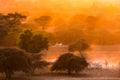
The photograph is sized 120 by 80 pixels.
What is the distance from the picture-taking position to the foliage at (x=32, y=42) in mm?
54938

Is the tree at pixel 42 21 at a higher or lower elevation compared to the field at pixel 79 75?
higher

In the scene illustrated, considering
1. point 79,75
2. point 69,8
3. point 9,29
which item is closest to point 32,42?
point 79,75

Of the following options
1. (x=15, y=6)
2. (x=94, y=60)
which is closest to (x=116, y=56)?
(x=94, y=60)

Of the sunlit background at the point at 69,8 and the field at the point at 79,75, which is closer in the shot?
the field at the point at 79,75

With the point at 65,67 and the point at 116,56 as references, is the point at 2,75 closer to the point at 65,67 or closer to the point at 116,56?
the point at 65,67

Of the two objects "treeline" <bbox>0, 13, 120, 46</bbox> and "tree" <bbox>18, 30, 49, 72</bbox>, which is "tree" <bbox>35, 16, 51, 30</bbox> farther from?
"tree" <bbox>18, 30, 49, 72</bbox>

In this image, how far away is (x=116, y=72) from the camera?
48.9 meters

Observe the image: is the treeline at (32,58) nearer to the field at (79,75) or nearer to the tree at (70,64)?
the tree at (70,64)

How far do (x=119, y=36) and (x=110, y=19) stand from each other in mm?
13367

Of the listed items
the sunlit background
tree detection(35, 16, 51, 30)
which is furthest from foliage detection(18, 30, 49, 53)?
the sunlit background

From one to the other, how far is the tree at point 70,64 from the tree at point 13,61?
5067 mm

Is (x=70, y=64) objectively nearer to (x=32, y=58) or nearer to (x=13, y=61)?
(x=32, y=58)

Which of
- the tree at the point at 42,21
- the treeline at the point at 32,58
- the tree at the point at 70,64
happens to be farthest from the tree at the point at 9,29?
the tree at the point at 70,64

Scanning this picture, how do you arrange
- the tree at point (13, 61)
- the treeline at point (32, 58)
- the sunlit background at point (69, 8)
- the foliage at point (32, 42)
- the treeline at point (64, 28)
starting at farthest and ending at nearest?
the sunlit background at point (69, 8), the treeline at point (64, 28), the foliage at point (32, 42), the treeline at point (32, 58), the tree at point (13, 61)
